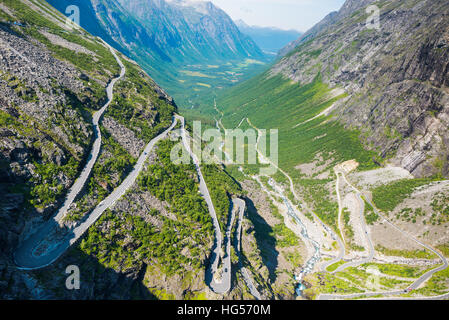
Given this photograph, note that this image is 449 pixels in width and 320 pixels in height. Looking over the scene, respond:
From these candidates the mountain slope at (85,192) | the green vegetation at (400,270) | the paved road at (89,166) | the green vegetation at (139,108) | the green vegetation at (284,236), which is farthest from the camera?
the green vegetation at (284,236)

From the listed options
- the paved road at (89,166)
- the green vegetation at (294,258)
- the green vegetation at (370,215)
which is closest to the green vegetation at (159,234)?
the paved road at (89,166)

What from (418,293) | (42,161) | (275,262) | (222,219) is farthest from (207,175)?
(418,293)

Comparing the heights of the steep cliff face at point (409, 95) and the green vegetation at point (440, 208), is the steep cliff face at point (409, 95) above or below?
above

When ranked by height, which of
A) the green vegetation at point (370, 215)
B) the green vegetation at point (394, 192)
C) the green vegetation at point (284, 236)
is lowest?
the green vegetation at point (284, 236)

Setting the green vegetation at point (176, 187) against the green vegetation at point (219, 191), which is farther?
the green vegetation at point (219, 191)

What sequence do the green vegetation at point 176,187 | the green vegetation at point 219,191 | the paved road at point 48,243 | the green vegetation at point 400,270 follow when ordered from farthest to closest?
the green vegetation at point 400,270 → the green vegetation at point 219,191 → the green vegetation at point 176,187 → the paved road at point 48,243

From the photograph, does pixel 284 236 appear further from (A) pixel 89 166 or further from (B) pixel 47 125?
(B) pixel 47 125

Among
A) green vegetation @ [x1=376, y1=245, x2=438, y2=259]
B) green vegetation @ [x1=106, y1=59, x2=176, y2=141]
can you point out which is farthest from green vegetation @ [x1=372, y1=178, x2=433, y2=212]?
green vegetation @ [x1=106, y1=59, x2=176, y2=141]

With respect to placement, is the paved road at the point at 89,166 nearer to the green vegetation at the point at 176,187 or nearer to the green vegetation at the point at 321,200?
the green vegetation at the point at 176,187

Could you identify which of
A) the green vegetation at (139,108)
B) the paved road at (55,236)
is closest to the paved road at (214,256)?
the green vegetation at (139,108)
